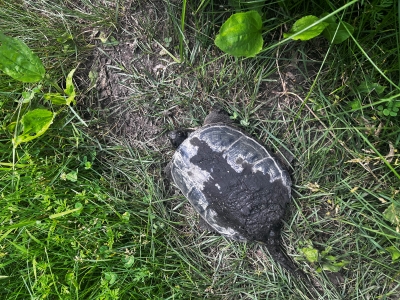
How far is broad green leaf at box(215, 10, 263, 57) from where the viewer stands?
1.51 metres

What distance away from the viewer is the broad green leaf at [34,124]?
70.9 inches

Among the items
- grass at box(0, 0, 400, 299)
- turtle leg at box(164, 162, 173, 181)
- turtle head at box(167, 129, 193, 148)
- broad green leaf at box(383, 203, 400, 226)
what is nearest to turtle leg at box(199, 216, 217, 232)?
grass at box(0, 0, 400, 299)

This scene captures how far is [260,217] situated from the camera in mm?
1729

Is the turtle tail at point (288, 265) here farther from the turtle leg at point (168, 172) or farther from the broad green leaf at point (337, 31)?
the broad green leaf at point (337, 31)

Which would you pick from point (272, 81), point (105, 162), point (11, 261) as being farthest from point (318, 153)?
point (11, 261)

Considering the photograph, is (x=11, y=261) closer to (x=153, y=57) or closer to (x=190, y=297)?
(x=190, y=297)

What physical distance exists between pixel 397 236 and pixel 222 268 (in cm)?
85

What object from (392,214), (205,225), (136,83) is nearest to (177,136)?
(136,83)

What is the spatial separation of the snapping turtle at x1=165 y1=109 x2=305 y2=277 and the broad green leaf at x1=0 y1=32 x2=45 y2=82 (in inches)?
30.2

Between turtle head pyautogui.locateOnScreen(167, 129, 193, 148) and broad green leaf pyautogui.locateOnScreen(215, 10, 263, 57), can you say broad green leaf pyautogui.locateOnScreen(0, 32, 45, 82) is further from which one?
A: broad green leaf pyautogui.locateOnScreen(215, 10, 263, 57)

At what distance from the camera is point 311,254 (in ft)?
5.90

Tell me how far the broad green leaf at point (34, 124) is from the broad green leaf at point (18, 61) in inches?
6.3

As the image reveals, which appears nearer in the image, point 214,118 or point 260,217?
point 260,217

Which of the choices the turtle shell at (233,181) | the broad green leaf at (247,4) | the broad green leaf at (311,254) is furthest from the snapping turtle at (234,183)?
the broad green leaf at (247,4)
